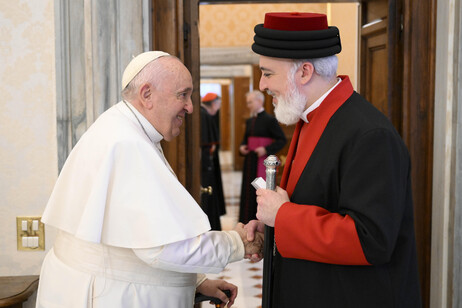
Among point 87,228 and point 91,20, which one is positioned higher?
point 91,20

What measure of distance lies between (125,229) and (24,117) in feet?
4.05

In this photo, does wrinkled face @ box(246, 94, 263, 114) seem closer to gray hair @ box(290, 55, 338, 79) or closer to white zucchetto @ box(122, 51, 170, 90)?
white zucchetto @ box(122, 51, 170, 90)

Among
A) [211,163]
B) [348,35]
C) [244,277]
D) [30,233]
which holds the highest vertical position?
[348,35]

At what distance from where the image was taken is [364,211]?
1.80 m

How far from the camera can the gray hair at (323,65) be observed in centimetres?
206

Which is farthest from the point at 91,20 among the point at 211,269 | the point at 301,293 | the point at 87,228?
the point at 301,293

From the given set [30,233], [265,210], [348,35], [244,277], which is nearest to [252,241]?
[265,210]

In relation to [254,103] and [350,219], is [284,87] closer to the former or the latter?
[350,219]

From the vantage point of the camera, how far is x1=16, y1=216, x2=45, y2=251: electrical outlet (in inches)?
117

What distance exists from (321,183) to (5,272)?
6.35 ft

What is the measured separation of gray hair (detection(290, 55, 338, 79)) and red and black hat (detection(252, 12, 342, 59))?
0.04m

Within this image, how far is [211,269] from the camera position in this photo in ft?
6.97

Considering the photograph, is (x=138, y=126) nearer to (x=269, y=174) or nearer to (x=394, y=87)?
(x=269, y=174)

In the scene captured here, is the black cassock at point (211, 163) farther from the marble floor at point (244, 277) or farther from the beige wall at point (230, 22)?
the beige wall at point (230, 22)
